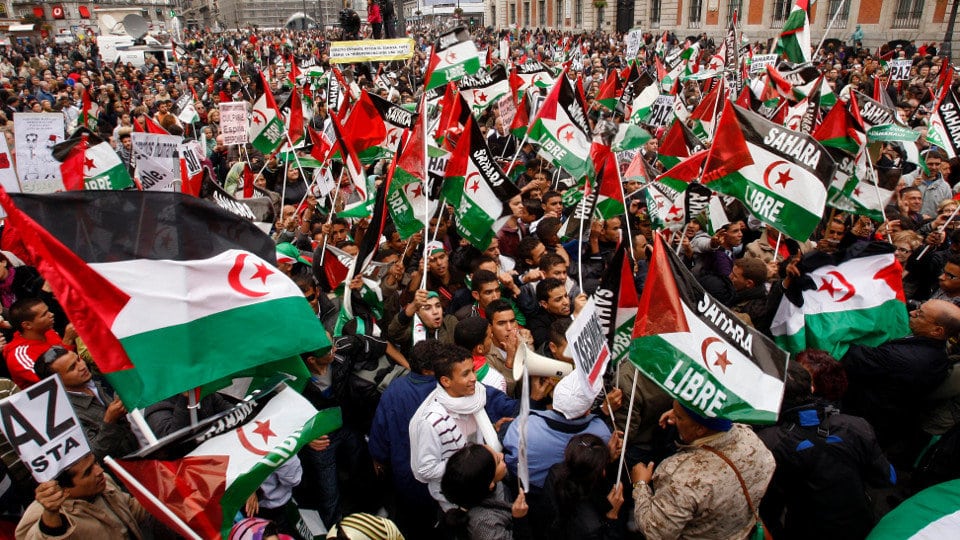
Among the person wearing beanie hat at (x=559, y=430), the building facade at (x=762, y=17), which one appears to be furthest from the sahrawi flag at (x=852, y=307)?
the building facade at (x=762, y=17)

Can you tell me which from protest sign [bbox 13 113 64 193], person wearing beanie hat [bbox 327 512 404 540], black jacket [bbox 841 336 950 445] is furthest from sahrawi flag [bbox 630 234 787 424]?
protest sign [bbox 13 113 64 193]

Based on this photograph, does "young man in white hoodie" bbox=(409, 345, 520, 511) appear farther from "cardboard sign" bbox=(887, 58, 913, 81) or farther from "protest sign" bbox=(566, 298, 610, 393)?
"cardboard sign" bbox=(887, 58, 913, 81)

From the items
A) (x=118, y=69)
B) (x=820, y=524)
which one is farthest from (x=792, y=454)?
(x=118, y=69)

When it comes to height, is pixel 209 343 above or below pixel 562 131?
below

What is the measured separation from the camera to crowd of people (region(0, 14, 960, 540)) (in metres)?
2.90

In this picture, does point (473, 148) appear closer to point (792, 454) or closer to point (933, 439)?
point (792, 454)

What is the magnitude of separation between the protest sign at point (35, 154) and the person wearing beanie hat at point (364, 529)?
5.99m

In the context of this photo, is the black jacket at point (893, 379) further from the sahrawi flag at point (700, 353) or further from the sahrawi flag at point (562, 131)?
the sahrawi flag at point (562, 131)

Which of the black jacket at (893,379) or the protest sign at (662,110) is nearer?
the black jacket at (893,379)

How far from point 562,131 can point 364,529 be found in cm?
528

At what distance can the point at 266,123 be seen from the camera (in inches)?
334

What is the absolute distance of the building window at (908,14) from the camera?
2688cm

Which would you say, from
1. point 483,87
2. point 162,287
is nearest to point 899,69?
point 483,87

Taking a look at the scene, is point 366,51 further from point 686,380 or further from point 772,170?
point 686,380
